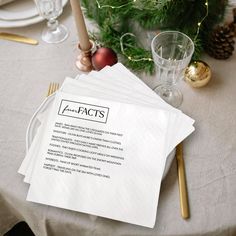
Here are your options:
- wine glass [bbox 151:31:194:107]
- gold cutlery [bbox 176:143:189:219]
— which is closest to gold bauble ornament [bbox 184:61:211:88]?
wine glass [bbox 151:31:194:107]

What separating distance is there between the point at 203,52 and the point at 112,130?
0.29 meters

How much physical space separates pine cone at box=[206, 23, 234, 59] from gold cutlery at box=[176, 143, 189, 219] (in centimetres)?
24

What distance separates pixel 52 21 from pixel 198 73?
14.2 inches

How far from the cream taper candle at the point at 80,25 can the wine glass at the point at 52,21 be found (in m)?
0.11

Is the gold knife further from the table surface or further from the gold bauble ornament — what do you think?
the gold bauble ornament

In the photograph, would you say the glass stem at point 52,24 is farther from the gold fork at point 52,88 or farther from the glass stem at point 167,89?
the glass stem at point 167,89

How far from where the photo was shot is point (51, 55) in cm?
76

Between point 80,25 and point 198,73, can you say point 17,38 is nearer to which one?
point 80,25

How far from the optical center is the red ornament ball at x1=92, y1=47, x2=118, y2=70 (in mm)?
693

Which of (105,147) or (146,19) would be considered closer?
(105,147)

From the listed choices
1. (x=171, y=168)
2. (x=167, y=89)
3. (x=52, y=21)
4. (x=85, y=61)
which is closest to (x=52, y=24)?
(x=52, y=21)

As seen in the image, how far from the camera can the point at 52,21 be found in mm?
781

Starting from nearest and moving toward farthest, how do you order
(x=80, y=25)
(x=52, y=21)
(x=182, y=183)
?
(x=182, y=183)
(x=80, y=25)
(x=52, y=21)

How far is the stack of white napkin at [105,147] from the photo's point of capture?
535mm
